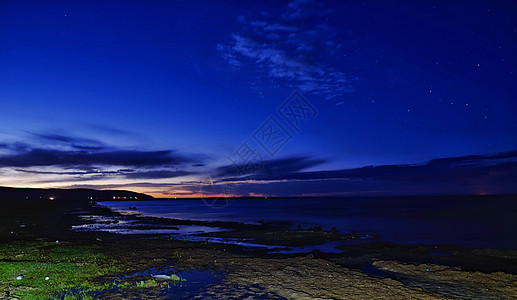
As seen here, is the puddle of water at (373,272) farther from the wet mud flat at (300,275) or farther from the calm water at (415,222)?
the calm water at (415,222)

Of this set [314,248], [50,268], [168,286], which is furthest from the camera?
[314,248]

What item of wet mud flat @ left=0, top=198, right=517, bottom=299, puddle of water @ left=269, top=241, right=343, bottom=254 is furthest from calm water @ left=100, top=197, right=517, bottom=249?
wet mud flat @ left=0, top=198, right=517, bottom=299

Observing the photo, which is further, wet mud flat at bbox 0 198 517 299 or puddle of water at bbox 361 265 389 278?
puddle of water at bbox 361 265 389 278

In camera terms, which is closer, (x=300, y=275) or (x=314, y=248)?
(x=300, y=275)

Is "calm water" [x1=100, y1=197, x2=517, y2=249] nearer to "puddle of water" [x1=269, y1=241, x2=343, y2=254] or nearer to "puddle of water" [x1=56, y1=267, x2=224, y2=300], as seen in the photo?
"puddle of water" [x1=269, y1=241, x2=343, y2=254]

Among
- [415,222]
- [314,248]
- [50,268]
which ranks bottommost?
[415,222]

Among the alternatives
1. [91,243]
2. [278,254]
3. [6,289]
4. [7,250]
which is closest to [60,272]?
[6,289]

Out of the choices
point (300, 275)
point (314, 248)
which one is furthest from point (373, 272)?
point (314, 248)

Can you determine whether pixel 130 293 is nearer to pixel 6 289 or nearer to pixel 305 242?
pixel 6 289

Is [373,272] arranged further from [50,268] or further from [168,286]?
[50,268]

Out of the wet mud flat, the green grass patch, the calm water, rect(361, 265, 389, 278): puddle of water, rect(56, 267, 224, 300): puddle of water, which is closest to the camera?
rect(56, 267, 224, 300): puddle of water

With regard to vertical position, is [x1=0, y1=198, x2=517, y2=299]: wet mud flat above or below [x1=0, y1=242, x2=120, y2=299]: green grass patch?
below

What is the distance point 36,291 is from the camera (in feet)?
37.8

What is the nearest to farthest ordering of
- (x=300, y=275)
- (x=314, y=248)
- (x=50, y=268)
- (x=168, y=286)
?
(x=168, y=286) < (x=300, y=275) < (x=50, y=268) < (x=314, y=248)
